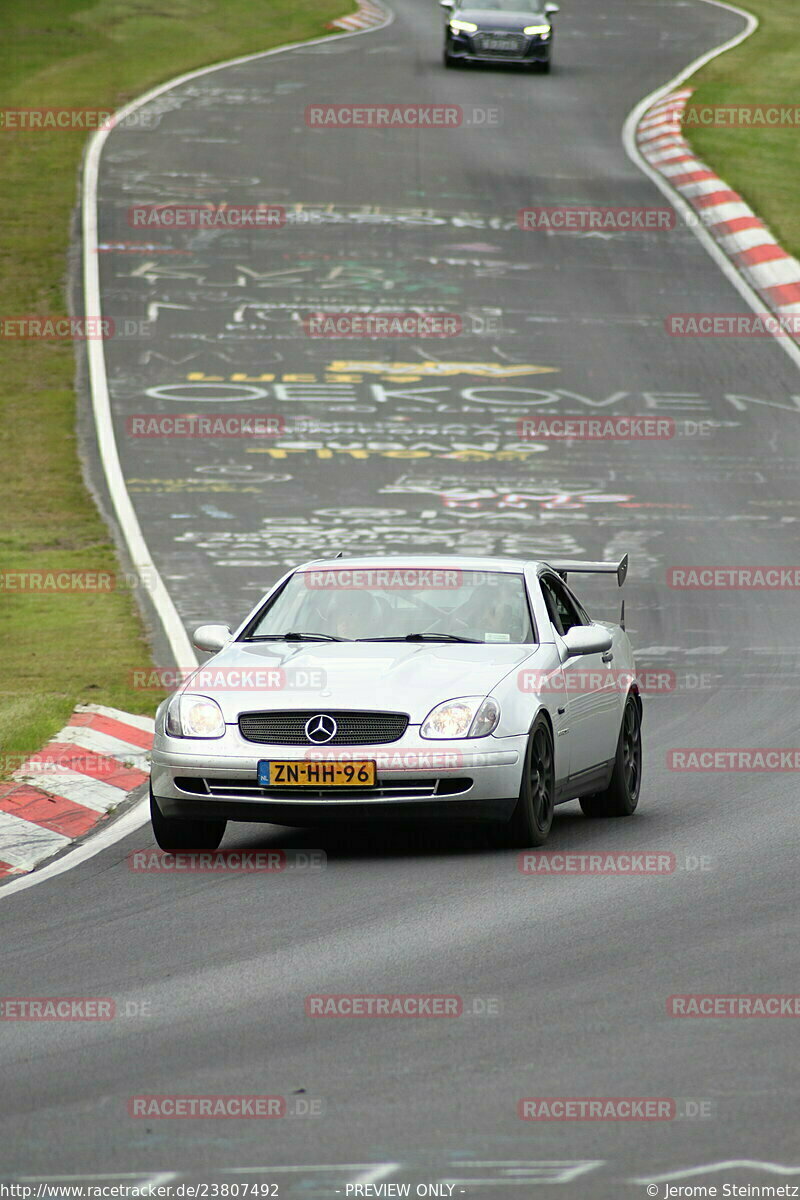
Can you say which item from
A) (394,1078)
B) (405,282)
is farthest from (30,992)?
(405,282)

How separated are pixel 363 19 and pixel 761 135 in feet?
54.7

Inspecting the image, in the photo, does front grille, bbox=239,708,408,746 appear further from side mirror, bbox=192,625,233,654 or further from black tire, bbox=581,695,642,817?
black tire, bbox=581,695,642,817

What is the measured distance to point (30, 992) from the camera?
6.96 metres

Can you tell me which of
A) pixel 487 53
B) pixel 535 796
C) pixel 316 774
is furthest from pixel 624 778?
pixel 487 53

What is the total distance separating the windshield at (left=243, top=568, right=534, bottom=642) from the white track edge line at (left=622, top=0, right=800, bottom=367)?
1616cm

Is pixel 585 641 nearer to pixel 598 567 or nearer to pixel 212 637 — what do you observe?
pixel 598 567

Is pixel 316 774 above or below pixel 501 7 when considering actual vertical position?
above

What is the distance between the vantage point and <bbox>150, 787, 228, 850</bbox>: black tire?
9695 mm

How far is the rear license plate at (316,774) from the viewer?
9.36 metres

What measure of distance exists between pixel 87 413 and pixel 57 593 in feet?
22.0

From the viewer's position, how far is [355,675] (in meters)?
9.70

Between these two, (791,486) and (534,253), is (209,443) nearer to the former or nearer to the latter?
(791,486)

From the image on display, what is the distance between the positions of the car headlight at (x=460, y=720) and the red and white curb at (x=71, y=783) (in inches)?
80.5

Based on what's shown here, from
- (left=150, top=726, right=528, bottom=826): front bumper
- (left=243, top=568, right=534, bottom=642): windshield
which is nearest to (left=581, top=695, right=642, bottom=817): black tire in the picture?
(left=243, top=568, right=534, bottom=642): windshield
